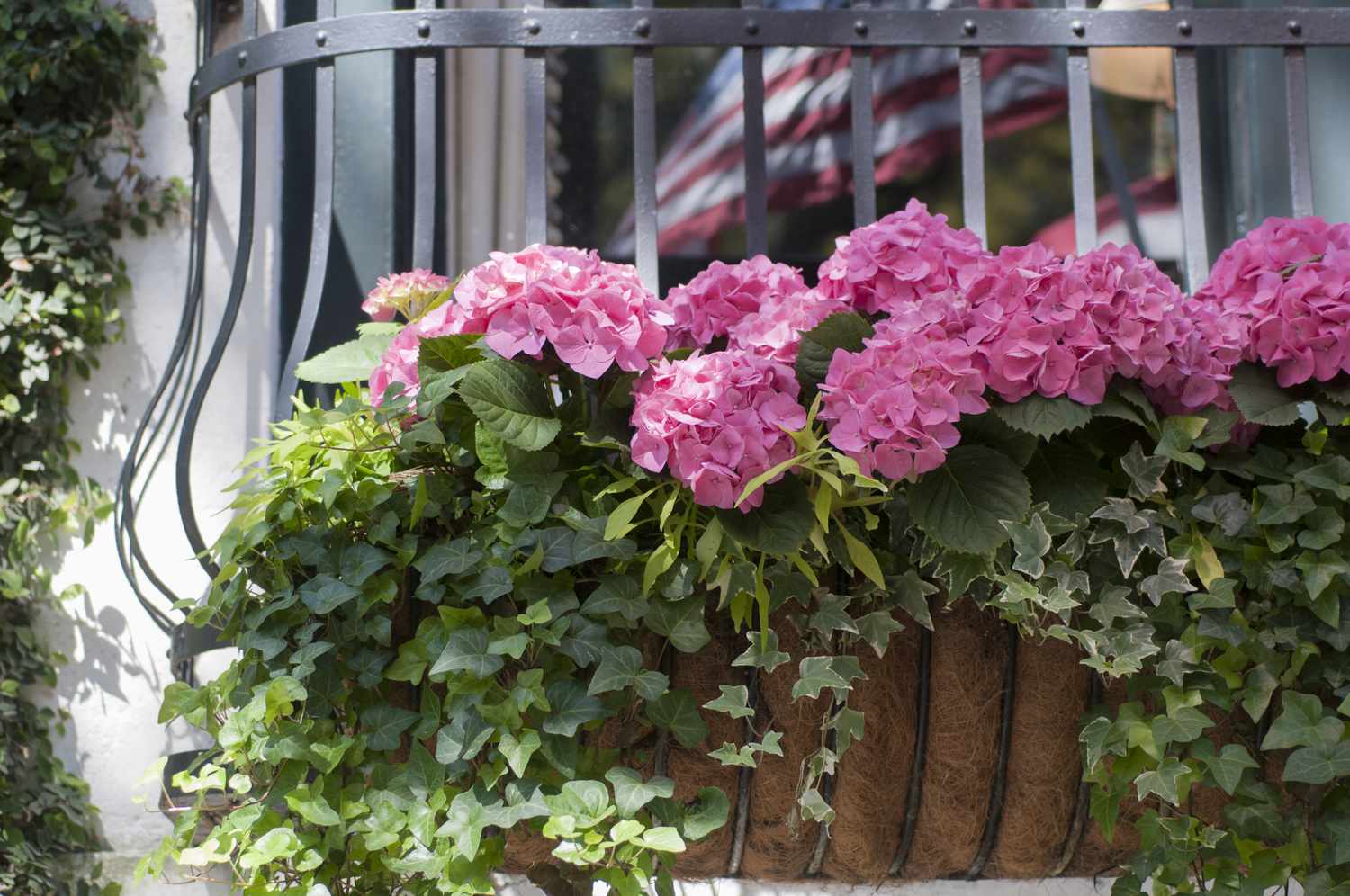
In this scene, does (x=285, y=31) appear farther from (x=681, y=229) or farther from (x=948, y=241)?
(x=681, y=229)

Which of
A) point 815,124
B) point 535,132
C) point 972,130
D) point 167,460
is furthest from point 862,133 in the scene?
point 815,124

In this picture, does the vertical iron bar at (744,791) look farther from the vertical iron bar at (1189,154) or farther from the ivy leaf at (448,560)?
the vertical iron bar at (1189,154)

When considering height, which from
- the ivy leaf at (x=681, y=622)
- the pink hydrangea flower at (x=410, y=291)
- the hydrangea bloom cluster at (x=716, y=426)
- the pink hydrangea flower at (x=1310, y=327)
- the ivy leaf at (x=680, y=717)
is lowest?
the ivy leaf at (x=680, y=717)

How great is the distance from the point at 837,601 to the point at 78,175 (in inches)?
84.8

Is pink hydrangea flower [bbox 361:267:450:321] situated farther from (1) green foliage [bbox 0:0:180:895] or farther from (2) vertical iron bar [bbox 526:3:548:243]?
(1) green foliage [bbox 0:0:180:895]

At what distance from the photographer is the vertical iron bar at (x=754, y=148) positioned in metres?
1.37

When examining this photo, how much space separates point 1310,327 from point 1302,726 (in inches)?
12.5

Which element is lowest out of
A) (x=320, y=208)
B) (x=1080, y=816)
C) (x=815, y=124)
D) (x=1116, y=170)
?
(x=1080, y=816)

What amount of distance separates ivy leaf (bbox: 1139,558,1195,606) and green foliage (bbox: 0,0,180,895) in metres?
2.00

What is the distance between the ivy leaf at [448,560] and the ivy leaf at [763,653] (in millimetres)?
223

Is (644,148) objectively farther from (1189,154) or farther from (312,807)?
(312,807)

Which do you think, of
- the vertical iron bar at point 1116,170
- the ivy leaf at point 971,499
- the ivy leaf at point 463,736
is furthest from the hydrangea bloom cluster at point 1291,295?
the vertical iron bar at point 1116,170

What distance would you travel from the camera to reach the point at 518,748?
0.99 m

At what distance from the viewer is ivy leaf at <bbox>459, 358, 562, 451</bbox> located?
1010mm
